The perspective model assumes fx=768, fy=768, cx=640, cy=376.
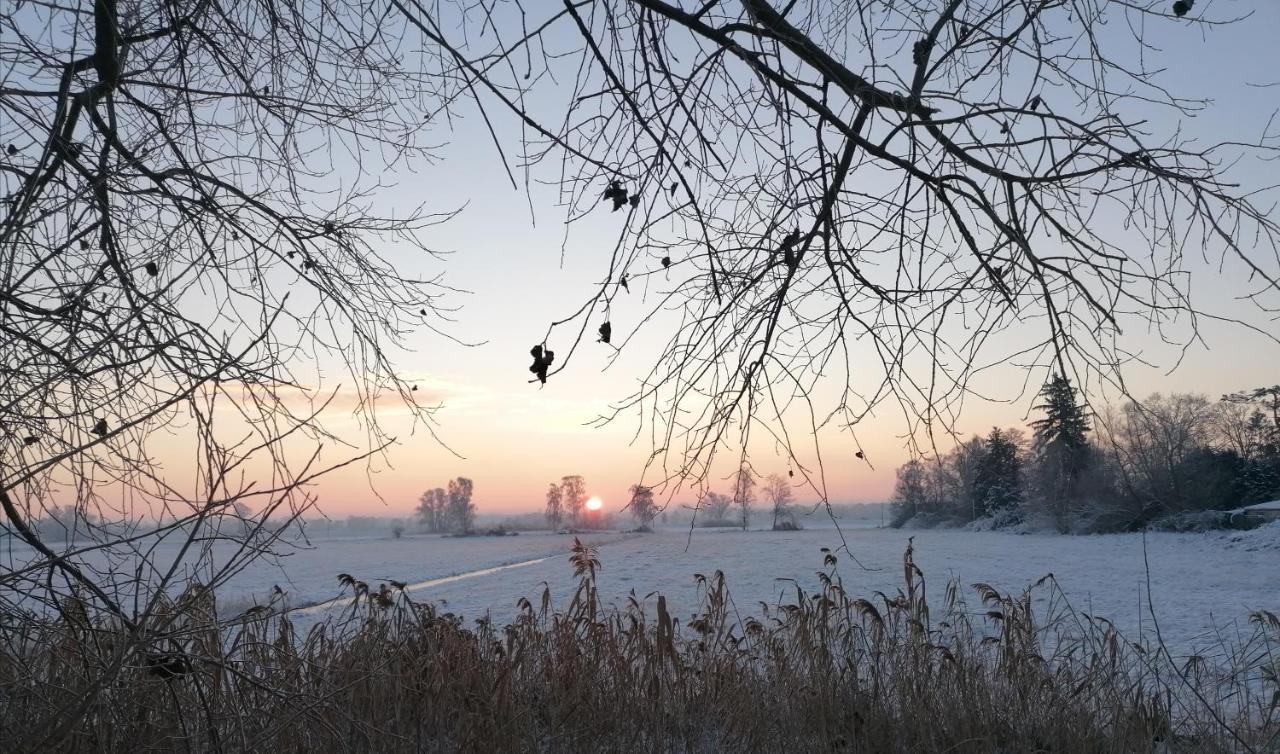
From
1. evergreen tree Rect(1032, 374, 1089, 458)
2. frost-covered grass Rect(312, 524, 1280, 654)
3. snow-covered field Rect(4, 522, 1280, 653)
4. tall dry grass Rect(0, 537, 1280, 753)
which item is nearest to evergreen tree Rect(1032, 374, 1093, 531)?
evergreen tree Rect(1032, 374, 1089, 458)

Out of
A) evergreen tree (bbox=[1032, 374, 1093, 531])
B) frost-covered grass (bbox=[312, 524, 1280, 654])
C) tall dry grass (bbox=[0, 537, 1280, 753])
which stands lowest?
frost-covered grass (bbox=[312, 524, 1280, 654])

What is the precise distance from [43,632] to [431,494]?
225ft

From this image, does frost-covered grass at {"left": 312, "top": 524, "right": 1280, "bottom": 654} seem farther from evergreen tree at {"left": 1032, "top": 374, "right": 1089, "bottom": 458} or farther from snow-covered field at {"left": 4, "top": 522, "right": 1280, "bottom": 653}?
evergreen tree at {"left": 1032, "top": 374, "right": 1089, "bottom": 458}

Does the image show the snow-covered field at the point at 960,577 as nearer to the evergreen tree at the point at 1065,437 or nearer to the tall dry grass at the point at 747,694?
the tall dry grass at the point at 747,694

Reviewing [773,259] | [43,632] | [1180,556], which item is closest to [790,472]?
[773,259]

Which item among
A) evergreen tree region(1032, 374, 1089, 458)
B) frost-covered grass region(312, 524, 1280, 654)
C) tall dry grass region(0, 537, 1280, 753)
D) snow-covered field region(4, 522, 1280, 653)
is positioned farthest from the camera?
snow-covered field region(4, 522, 1280, 653)

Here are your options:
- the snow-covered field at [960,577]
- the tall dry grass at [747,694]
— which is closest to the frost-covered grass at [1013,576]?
the snow-covered field at [960,577]

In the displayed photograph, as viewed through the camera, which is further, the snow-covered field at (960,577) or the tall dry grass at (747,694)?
the snow-covered field at (960,577)

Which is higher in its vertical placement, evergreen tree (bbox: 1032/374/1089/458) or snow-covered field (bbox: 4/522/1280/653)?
evergreen tree (bbox: 1032/374/1089/458)

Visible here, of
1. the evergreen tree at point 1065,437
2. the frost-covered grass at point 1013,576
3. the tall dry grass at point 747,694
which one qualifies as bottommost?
the frost-covered grass at point 1013,576

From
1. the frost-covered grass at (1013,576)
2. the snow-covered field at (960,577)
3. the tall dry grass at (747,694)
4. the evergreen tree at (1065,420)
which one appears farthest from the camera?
the snow-covered field at (960,577)

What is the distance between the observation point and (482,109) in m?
1.47

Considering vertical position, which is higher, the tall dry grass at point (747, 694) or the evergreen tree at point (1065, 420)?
the evergreen tree at point (1065, 420)

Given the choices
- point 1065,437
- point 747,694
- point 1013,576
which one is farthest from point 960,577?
point 1013,576
